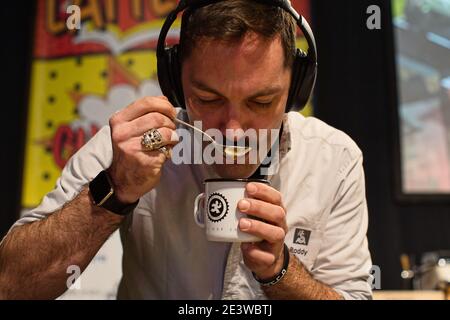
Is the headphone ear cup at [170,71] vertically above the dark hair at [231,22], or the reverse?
the dark hair at [231,22]

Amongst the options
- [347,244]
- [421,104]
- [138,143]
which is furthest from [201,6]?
[421,104]

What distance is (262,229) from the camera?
29.1 inches

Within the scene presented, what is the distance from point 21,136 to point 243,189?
2.23 m

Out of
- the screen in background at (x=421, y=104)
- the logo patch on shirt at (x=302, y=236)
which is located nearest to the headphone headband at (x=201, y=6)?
the logo patch on shirt at (x=302, y=236)

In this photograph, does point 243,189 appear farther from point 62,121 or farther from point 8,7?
point 8,7

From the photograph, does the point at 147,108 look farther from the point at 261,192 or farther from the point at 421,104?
the point at 421,104

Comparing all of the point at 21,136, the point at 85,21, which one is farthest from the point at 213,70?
the point at 21,136

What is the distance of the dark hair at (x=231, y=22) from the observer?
862 millimetres

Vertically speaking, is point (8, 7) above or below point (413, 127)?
above

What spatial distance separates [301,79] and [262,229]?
0.36m

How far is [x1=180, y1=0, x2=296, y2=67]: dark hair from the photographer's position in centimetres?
86

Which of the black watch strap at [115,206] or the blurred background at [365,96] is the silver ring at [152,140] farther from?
the blurred background at [365,96]

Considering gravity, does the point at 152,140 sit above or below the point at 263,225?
above

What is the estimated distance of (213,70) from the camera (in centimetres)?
86
